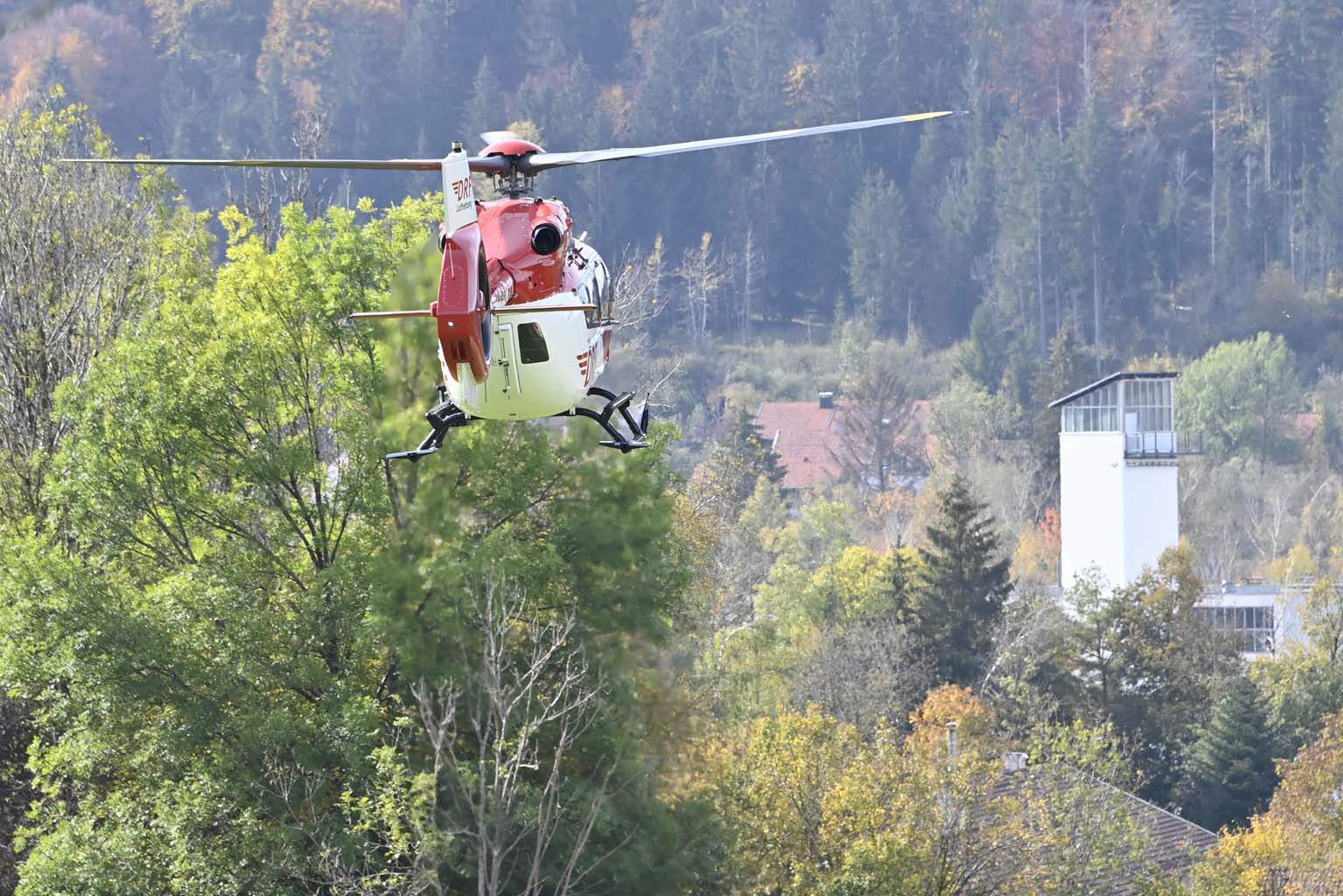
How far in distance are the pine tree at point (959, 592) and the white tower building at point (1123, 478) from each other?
36.3 ft

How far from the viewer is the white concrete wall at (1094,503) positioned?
7275 cm

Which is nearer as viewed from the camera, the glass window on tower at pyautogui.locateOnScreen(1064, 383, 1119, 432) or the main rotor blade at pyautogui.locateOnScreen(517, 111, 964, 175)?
the main rotor blade at pyautogui.locateOnScreen(517, 111, 964, 175)

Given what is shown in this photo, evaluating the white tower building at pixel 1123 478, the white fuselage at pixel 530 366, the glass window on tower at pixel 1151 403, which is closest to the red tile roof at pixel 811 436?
the white tower building at pixel 1123 478

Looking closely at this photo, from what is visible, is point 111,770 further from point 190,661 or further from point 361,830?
point 361,830

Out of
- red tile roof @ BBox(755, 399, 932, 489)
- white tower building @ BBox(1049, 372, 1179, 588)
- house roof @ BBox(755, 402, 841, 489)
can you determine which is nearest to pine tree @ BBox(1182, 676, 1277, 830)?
white tower building @ BBox(1049, 372, 1179, 588)

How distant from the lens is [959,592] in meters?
59.5

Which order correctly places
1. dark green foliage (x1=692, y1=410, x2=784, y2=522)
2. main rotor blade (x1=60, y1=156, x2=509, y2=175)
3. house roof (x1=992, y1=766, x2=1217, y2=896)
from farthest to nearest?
dark green foliage (x1=692, y1=410, x2=784, y2=522) → house roof (x1=992, y1=766, x2=1217, y2=896) → main rotor blade (x1=60, y1=156, x2=509, y2=175)

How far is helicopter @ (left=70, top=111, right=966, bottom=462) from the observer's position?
1545cm

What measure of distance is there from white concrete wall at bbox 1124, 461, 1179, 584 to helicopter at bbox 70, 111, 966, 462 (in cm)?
5621

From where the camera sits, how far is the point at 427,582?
1094 inches

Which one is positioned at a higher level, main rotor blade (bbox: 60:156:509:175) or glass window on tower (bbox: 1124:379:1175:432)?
main rotor blade (bbox: 60:156:509:175)

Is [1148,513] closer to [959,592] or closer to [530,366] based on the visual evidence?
[959,592]

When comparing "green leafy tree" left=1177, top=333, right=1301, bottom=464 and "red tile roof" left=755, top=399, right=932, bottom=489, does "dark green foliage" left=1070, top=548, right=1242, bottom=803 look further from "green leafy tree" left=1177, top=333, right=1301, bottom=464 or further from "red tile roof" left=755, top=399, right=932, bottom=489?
"green leafy tree" left=1177, top=333, right=1301, bottom=464

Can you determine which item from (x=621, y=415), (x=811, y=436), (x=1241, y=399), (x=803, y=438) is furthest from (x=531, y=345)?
(x=1241, y=399)
